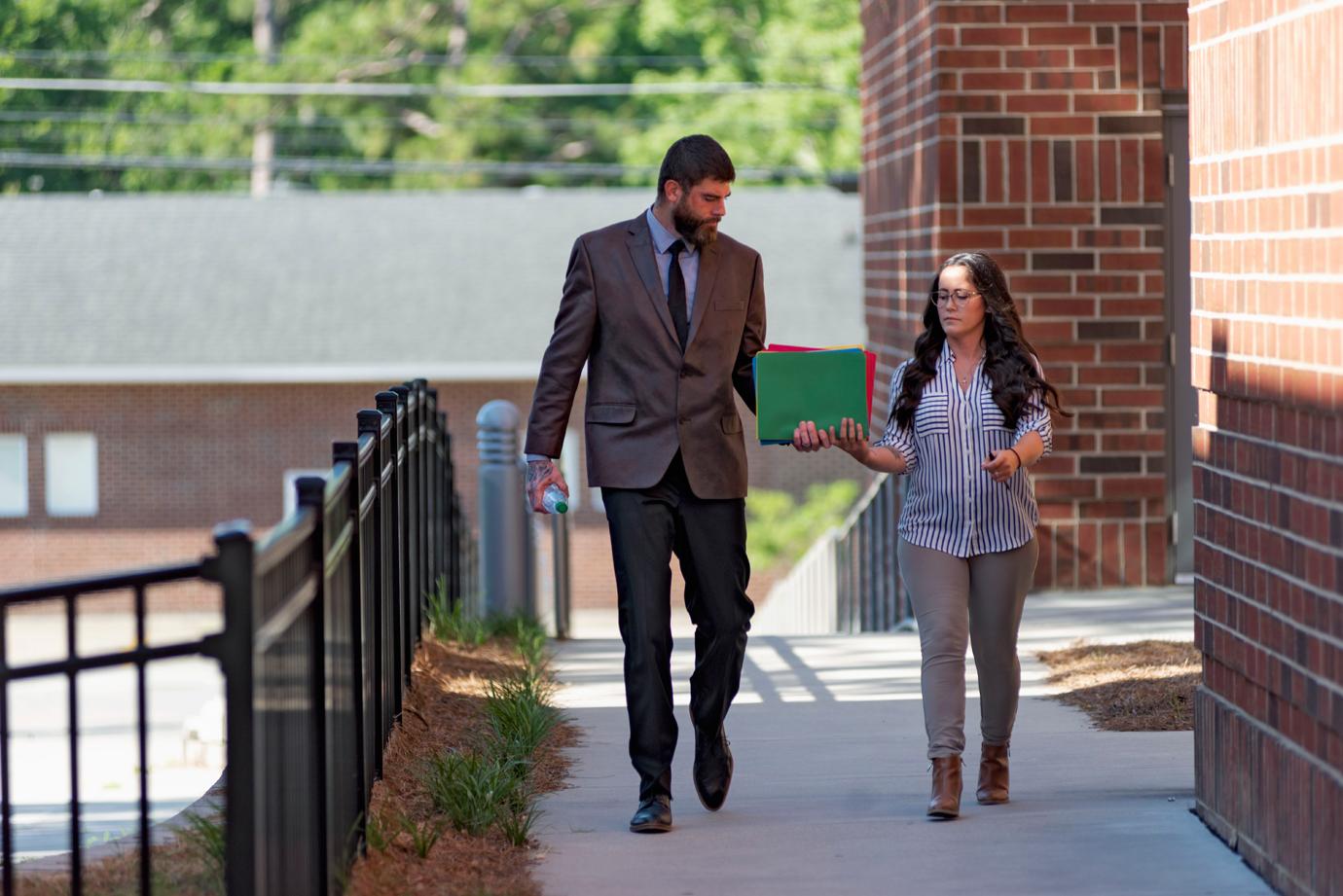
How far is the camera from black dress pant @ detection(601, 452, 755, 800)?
581 cm

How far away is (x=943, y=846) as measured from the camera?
5488mm

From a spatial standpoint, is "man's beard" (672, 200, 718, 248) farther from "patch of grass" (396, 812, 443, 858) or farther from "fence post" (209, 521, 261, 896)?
"fence post" (209, 521, 261, 896)

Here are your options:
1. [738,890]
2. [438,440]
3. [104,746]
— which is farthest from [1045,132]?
[104,746]

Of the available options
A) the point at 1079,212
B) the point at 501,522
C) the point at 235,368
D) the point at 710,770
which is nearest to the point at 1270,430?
the point at 710,770

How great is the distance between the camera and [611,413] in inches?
230

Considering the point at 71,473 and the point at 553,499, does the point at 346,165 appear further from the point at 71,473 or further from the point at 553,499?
the point at 553,499

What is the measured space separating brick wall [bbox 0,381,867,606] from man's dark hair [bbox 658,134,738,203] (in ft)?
84.2

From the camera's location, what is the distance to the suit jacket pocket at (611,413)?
5.82m

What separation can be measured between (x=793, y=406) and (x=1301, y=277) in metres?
1.53

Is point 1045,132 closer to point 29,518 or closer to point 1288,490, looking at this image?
point 1288,490

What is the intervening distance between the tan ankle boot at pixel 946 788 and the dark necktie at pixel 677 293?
1.45m

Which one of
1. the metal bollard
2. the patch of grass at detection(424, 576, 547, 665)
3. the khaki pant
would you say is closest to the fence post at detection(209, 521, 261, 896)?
the khaki pant

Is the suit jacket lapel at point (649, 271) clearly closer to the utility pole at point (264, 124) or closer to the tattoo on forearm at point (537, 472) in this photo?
the tattoo on forearm at point (537, 472)

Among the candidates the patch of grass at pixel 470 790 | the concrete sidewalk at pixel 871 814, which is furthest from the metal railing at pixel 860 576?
the patch of grass at pixel 470 790
